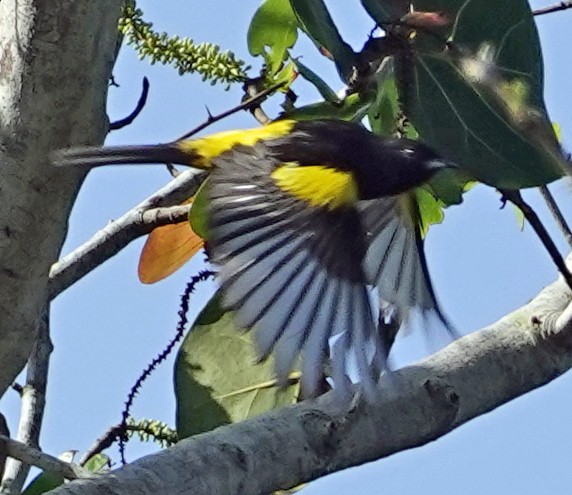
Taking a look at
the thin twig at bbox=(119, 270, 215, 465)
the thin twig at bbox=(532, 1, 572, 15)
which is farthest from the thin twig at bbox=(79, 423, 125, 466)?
the thin twig at bbox=(532, 1, 572, 15)

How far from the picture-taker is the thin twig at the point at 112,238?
1.20m

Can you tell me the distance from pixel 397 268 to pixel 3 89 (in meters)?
0.62

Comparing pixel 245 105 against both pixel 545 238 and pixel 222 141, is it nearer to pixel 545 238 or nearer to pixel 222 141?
pixel 222 141

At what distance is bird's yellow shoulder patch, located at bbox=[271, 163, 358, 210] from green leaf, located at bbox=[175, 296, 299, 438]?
0.63 feet

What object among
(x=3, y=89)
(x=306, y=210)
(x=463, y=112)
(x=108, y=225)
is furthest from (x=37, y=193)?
(x=306, y=210)

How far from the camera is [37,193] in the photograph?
94 cm

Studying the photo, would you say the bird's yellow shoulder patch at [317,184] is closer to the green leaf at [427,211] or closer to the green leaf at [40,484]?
the green leaf at [427,211]

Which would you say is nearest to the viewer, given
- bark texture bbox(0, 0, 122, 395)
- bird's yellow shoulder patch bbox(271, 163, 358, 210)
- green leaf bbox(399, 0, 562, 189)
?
bark texture bbox(0, 0, 122, 395)

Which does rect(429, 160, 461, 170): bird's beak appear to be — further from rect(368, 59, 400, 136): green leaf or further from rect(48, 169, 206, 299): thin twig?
rect(48, 169, 206, 299): thin twig

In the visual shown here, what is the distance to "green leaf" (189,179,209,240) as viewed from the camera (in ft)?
3.88

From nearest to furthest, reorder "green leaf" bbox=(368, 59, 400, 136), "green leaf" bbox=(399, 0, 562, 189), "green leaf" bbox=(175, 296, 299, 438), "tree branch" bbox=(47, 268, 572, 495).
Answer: "tree branch" bbox=(47, 268, 572, 495)
"green leaf" bbox=(399, 0, 562, 189)
"green leaf" bbox=(368, 59, 400, 136)
"green leaf" bbox=(175, 296, 299, 438)

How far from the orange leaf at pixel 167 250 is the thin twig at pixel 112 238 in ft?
0.14

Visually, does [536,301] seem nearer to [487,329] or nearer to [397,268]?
[487,329]

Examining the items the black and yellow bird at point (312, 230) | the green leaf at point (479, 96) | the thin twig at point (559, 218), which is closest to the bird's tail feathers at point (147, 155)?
the black and yellow bird at point (312, 230)
